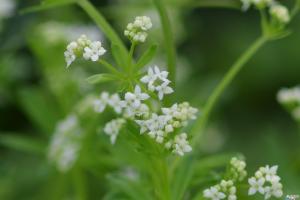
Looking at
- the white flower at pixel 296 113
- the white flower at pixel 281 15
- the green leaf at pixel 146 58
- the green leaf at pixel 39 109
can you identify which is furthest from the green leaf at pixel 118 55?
the green leaf at pixel 39 109

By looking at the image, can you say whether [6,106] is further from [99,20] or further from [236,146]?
[99,20]

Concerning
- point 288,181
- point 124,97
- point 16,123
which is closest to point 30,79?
point 16,123

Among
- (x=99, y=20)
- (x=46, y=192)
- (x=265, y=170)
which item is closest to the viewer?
(x=265, y=170)

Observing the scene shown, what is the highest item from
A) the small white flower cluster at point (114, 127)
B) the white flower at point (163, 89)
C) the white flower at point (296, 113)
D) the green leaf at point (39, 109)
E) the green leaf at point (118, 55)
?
the green leaf at point (39, 109)

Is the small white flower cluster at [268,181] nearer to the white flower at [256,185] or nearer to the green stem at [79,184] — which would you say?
the white flower at [256,185]

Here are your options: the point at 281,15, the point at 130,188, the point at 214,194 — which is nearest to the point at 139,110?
the point at 214,194
